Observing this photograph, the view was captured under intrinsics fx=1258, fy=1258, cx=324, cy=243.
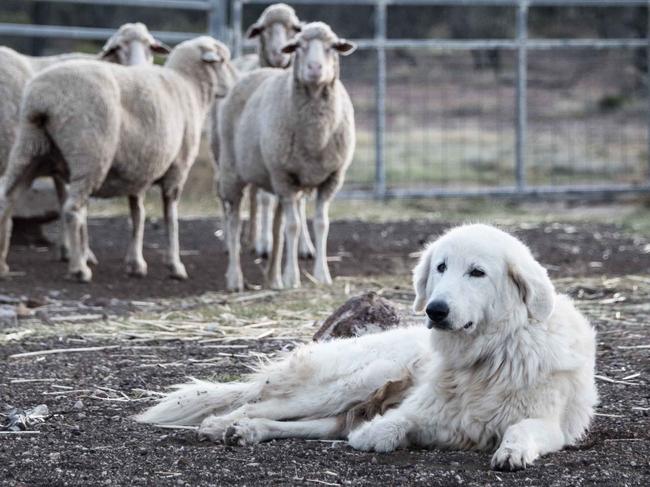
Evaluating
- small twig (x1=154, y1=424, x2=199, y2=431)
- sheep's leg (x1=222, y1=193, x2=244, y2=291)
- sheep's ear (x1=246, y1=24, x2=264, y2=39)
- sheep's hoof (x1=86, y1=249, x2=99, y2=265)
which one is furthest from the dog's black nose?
sheep's ear (x1=246, y1=24, x2=264, y2=39)

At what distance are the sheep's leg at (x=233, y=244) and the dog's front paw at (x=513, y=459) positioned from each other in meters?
5.61

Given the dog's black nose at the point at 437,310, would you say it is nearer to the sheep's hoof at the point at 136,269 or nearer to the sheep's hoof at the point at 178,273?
the sheep's hoof at the point at 178,273

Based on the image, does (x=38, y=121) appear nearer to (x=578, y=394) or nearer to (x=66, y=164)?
(x=66, y=164)

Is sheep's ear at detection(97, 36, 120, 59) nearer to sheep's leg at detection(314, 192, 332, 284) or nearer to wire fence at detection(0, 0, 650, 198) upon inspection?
wire fence at detection(0, 0, 650, 198)

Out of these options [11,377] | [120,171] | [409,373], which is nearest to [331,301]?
[120,171]

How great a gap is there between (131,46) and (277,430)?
7.49 meters

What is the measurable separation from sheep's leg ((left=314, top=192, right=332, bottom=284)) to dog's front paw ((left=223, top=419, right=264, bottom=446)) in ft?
16.3

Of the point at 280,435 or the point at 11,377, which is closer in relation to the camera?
the point at 280,435

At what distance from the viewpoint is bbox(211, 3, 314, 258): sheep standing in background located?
1180 cm

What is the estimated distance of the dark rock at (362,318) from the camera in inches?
246

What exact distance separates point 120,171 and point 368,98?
579 inches

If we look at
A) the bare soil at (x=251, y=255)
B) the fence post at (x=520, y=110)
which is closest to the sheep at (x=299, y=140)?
the bare soil at (x=251, y=255)

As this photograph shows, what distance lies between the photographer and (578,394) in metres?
4.88

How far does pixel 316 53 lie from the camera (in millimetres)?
9719
